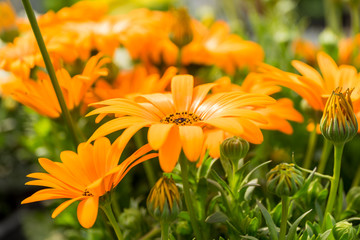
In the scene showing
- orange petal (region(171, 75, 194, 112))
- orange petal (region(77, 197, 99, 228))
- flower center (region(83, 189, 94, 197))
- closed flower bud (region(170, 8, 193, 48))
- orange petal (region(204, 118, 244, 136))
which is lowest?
orange petal (region(77, 197, 99, 228))

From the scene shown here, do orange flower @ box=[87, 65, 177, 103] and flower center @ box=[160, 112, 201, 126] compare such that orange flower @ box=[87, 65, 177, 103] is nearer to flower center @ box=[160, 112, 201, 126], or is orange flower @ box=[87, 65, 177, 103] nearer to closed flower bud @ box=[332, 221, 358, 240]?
flower center @ box=[160, 112, 201, 126]

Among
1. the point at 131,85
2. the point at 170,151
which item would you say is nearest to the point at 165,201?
the point at 170,151

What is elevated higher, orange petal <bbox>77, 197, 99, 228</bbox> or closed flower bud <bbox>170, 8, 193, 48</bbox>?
closed flower bud <bbox>170, 8, 193, 48</bbox>

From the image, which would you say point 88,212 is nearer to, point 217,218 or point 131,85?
point 217,218

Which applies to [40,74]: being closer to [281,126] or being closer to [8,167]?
→ [281,126]

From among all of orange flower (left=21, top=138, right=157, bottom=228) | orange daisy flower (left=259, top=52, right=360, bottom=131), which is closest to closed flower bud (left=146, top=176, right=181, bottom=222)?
orange flower (left=21, top=138, right=157, bottom=228)

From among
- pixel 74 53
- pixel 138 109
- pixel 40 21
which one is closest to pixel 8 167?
pixel 40 21
